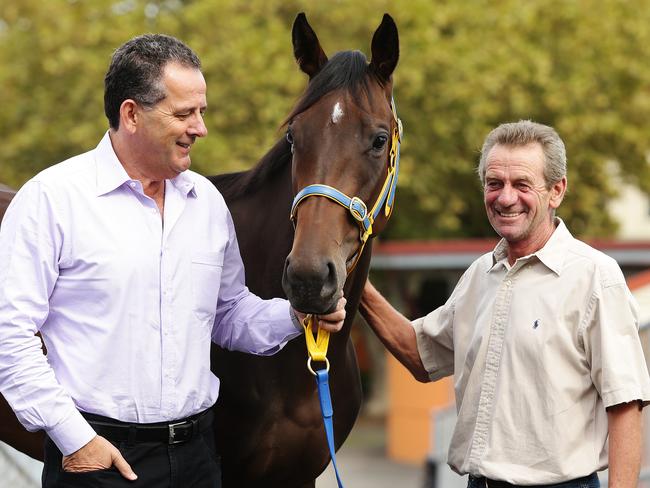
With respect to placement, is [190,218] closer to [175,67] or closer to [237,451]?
[175,67]

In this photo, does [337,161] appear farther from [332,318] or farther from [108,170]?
[108,170]

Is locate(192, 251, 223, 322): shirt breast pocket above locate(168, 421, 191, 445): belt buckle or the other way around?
above

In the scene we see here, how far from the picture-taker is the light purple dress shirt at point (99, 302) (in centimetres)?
248

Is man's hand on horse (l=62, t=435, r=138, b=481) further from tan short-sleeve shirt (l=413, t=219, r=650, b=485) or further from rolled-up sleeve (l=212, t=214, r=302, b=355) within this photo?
tan short-sleeve shirt (l=413, t=219, r=650, b=485)

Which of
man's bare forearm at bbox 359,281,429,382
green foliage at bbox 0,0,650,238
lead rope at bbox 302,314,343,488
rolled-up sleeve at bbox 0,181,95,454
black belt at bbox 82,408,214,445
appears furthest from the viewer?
green foliage at bbox 0,0,650,238

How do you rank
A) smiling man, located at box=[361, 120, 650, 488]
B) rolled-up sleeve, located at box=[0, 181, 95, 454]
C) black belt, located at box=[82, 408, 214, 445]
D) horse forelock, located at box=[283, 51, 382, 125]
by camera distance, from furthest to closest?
horse forelock, located at box=[283, 51, 382, 125] → smiling man, located at box=[361, 120, 650, 488] → black belt, located at box=[82, 408, 214, 445] → rolled-up sleeve, located at box=[0, 181, 95, 454]

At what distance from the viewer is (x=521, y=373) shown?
112 inches

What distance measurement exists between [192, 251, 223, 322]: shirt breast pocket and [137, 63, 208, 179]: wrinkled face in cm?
27

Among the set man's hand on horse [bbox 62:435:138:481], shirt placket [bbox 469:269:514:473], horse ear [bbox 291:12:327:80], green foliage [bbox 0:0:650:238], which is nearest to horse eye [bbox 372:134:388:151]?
horse ear [bbox 291:12:327:80]

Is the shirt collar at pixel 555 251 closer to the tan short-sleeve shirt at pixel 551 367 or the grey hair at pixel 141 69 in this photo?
the tan short-sleeve shirt at pixel 551 367

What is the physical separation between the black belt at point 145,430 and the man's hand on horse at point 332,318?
473mm

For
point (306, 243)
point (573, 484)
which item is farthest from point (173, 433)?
point (573, 484)

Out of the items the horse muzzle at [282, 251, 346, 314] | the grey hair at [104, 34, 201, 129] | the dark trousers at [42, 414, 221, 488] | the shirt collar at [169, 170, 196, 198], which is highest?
the grey hair at [104, 34, 201, 129]

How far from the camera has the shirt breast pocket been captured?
109 inches
